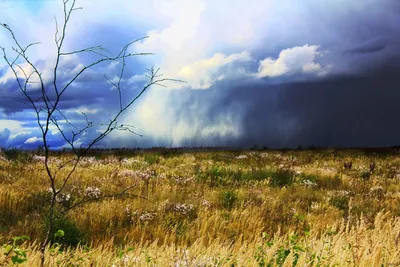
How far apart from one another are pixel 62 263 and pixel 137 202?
4.63 meters

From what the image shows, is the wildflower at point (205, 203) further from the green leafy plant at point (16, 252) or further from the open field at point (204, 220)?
the green leafy plant at point (16, 252)

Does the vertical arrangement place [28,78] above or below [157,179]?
above

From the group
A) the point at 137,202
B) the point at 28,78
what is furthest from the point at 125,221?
the point at 28,78

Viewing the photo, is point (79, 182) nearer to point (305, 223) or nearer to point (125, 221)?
point (125, 221)

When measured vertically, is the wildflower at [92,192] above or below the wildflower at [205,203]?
above

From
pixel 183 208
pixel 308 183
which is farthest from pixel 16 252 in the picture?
pixel 308 183

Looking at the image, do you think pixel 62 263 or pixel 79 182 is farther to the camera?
pixel 79 182

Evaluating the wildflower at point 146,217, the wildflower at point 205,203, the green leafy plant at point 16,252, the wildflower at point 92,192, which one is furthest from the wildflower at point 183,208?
the green leafy plant at point 16,252

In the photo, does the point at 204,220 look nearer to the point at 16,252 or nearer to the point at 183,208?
the point at 183,208

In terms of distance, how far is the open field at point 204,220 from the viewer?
13.2ft

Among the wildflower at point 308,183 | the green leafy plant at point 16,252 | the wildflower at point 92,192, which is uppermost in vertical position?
the green leafy plant at point 16,252

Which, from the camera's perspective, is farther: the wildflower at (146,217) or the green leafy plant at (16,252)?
the wildflower at (146,217)

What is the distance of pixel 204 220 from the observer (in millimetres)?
7012

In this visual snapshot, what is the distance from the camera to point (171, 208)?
320 inches
